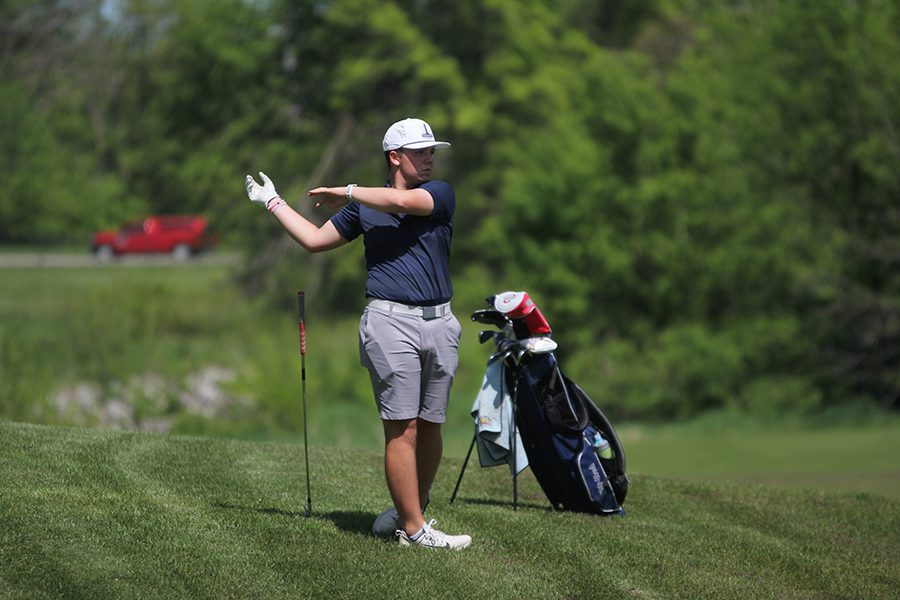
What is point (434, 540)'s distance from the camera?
21.6 ft

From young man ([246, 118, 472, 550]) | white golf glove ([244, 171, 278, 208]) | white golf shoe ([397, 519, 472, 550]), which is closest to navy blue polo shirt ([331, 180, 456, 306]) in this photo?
young man ([246, 118, 472, 550])

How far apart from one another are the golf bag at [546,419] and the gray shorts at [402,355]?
3.74ft

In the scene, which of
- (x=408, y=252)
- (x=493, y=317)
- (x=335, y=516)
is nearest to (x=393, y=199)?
(x=408, y=252)

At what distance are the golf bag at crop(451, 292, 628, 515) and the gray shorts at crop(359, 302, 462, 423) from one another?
1.14 m

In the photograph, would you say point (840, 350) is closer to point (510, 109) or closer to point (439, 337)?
point (510, 109)

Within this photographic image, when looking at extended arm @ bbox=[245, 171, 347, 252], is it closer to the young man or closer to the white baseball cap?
the young man

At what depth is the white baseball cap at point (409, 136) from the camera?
640 cm

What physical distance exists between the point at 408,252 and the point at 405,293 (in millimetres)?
202

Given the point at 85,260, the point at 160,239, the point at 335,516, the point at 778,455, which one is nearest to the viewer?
the point at 335,516

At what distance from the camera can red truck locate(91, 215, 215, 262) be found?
175 ft

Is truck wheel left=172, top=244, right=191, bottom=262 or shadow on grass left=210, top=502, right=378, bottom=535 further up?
shadow on grass left=210, top=502, right=378, bottom=535

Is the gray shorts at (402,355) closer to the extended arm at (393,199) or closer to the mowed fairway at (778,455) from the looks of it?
the extended arm at (393,199)

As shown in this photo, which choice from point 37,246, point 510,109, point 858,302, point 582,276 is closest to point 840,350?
point 858,302

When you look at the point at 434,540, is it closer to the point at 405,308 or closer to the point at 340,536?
the point at 340,536
